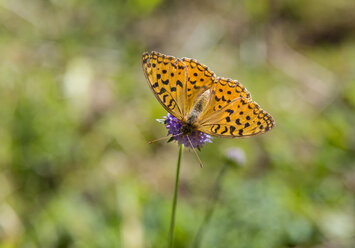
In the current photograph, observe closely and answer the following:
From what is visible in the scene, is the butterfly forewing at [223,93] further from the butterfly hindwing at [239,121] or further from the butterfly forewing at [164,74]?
the butterfly forewing at [164,74]

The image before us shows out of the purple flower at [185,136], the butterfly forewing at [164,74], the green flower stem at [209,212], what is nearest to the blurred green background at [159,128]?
the green flower stem at [209,212]

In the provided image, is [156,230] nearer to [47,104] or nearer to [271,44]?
[47,104]

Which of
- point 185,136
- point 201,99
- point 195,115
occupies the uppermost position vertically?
point 201,99

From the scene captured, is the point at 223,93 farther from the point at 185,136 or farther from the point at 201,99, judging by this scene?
Result: the point at 185,136

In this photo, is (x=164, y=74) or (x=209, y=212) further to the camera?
(x=209, y=212)

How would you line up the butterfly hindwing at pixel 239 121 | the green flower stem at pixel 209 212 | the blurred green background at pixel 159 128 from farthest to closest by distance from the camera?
1. the blurred green background at pixel 159 128
2. the green flower stem at pixel 209 212
3. the butterfly hindwing at pixel 239 121

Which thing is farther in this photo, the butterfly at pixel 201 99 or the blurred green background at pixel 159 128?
the blurred green background at pixel 159 128

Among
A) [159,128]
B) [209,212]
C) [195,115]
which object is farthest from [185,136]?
[159,128]
